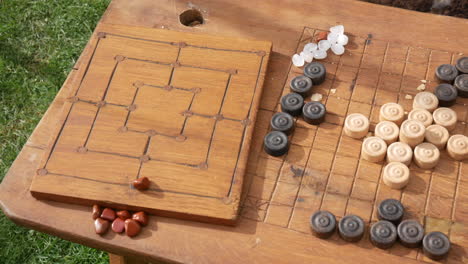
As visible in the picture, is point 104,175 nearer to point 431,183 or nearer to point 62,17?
point 431,183

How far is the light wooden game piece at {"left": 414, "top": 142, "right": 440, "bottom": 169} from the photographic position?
2070 millimetres

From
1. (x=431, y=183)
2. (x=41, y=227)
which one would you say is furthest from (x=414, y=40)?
(x=41, y=227)

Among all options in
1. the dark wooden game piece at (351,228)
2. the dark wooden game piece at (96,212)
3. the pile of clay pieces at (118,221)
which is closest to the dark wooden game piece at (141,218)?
the pile of clay pieces at (118,221)

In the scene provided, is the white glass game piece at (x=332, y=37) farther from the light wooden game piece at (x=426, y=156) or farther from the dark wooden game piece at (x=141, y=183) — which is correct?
the dark wooden game piece at (x=141, y=183)

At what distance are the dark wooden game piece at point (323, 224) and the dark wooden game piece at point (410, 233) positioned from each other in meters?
0.20

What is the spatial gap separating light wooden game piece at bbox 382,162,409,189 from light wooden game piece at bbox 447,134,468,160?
0.18 metres

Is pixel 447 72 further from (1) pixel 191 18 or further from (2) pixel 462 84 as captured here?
(1) pixel 191 18

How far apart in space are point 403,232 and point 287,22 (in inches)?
40.4

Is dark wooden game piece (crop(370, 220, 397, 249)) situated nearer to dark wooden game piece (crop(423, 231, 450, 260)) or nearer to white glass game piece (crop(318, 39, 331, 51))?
dark wooden game piece (crop(423, 231, 450, 260))

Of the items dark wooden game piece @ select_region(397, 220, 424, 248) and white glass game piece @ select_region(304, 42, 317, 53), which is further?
white glass game piece @ select_region(304, 42, 317, 53)

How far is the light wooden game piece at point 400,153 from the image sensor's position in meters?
2.08

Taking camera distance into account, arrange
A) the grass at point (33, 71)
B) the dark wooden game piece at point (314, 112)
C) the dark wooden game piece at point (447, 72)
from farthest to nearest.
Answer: the grass at point (33, 71), the dark wooden game piece at point (447, 72), the dark wooden game piece at point (314, 112)

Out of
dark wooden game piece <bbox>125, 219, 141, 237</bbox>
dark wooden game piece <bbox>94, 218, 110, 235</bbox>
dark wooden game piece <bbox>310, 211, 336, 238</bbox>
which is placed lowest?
dark wooden game piece <bbox>94, 218, 110, 235</bbox>

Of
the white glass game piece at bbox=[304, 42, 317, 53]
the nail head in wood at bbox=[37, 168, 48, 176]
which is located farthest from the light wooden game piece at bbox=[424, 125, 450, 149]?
the nail head in wood at bbox=[37, 168, 48, 176]
